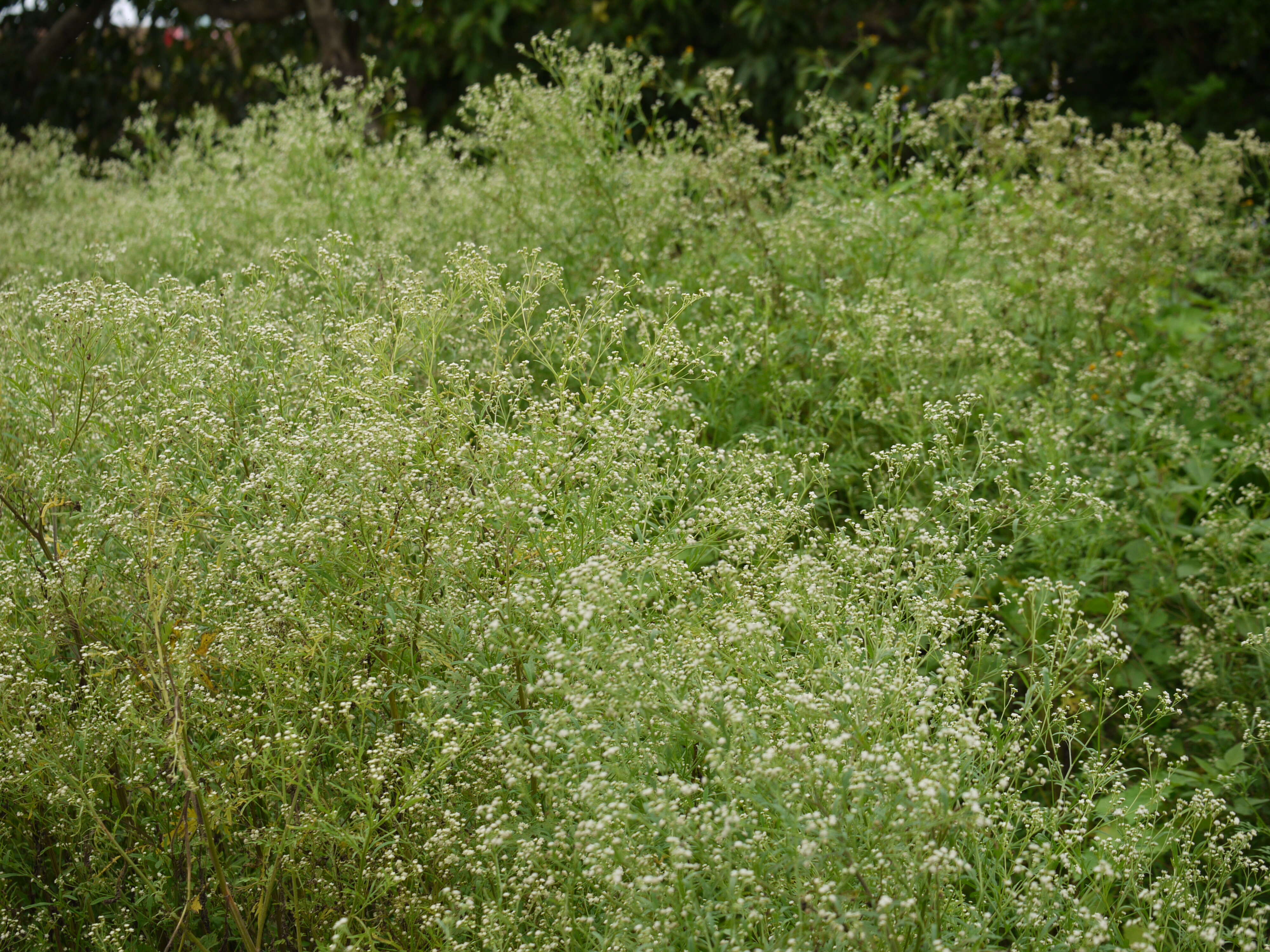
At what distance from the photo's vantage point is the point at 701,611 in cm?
230

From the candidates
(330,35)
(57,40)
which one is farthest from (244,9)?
(57,40)

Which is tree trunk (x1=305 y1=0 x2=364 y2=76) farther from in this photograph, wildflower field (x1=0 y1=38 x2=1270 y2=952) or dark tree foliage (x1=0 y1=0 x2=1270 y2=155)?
wildflower field (x1=0 y1=38 x2=1270 y2=952)

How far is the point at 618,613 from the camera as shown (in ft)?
6.67

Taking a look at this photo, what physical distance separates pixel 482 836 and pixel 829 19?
8.75 metres

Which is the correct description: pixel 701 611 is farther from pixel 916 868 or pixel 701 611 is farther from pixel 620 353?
pixel 620 353

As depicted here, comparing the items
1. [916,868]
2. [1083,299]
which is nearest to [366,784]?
[916,868]

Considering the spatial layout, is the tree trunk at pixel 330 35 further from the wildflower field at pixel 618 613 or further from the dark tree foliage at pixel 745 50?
the wildflower field at pixel 618 613

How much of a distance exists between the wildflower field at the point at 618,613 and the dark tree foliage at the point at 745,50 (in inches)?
94.2

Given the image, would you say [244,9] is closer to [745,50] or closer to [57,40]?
[57,40]

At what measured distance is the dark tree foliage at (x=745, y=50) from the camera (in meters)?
7.41

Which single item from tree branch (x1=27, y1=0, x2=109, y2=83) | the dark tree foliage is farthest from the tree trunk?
tree branch (x1=27, y1=0, x2=109, y2=83)

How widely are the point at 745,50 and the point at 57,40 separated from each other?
25.9 feet

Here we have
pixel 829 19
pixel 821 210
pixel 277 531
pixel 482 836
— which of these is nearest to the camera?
pixel 482 836

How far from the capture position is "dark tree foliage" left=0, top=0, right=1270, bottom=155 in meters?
7.41
